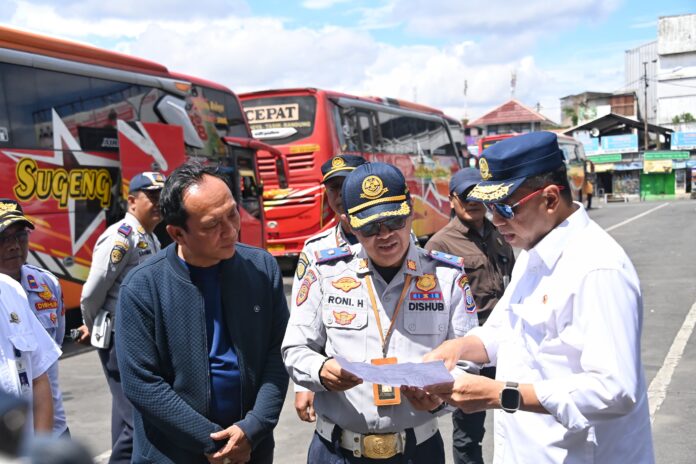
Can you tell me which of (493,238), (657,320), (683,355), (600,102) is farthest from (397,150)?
(600,102)

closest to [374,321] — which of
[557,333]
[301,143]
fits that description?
[557,333]

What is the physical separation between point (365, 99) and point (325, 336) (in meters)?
13.8

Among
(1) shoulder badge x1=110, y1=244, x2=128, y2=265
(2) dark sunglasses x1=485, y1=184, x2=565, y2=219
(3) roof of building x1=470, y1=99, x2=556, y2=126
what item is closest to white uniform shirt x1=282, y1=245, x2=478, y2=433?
(2) dark sunglasses x1=485, y1=184, x2=565, y2=219

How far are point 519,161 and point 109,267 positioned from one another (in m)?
2.74

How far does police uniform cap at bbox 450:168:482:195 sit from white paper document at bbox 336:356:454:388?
2.15m

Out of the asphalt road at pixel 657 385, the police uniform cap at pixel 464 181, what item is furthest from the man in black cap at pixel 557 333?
the police uniform cap at pixel 464 181

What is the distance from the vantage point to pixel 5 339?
233 cm

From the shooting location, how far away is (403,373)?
2.19 metres

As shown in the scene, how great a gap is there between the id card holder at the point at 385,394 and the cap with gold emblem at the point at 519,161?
0.66 metres

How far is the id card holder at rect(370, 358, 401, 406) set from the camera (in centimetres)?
243

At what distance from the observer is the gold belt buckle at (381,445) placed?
2486 millimetres

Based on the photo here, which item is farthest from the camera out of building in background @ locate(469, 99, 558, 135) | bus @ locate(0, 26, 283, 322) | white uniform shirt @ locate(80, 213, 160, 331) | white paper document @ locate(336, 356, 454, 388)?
building in background @ locate(469, 99, 558, 135)

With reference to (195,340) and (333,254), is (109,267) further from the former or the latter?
(333,254)

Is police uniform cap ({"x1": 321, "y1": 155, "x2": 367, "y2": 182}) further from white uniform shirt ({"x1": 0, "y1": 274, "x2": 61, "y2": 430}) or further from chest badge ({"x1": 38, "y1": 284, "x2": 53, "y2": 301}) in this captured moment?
white uniform shirt ({"x1": 0, "y1": 274, "x2": 61, "y2": 430})
